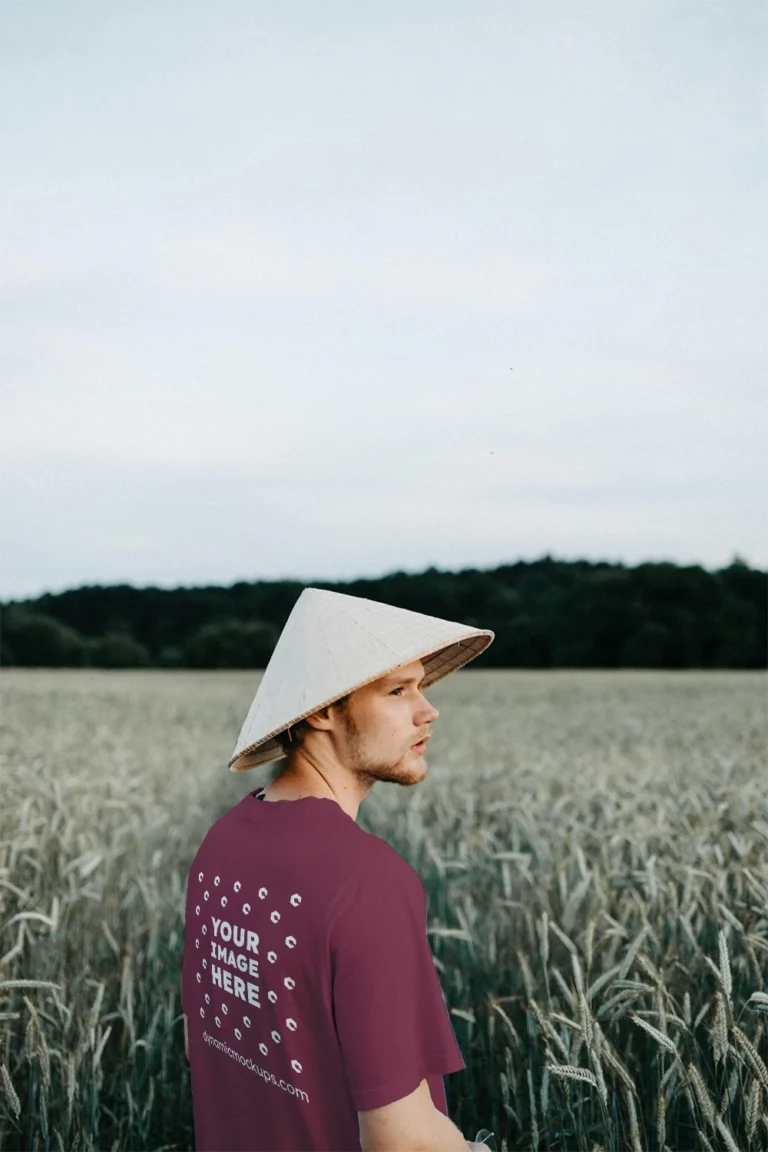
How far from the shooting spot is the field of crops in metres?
2.44

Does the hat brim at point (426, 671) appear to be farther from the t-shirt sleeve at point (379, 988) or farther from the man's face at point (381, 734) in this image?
the t-shirt sleeve at point (379, 988)

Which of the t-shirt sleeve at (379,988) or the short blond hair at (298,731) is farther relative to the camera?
the short blond hair at (298,731)

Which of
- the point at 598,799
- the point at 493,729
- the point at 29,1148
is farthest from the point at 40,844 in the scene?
the point at 493,729

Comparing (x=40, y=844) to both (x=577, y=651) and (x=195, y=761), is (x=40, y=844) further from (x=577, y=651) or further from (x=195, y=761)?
(x=577, y=651)

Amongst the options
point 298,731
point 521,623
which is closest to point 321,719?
point 298,731

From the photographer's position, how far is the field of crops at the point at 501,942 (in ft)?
8.00

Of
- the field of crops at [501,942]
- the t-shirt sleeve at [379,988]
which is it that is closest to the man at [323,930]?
the t-shirt sleeve at [379,988]

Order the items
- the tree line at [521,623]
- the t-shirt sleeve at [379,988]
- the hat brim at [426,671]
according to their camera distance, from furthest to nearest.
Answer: the tree line at [521,623]
the hat brim at [426,671]
the t-shirt sleeve at [379,988]

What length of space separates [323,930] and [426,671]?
98cm

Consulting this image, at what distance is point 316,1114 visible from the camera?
5.10 ft

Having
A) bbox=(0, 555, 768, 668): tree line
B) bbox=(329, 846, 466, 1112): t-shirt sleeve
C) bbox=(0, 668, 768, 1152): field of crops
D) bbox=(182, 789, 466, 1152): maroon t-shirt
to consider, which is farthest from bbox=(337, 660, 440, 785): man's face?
bbox=(0, 555, 768, 668): tree line

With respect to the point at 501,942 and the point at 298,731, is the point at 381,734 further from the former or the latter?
the point at 501,942

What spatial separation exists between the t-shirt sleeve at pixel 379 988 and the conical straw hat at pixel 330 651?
1.07ft

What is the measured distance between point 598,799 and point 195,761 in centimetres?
376
